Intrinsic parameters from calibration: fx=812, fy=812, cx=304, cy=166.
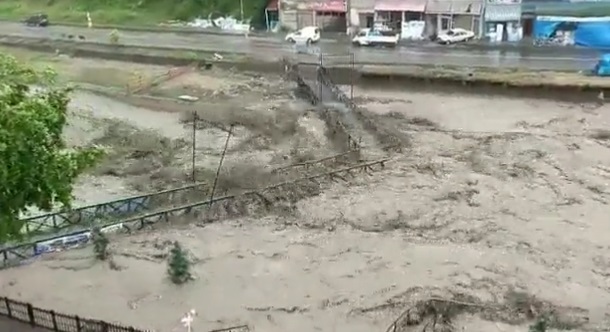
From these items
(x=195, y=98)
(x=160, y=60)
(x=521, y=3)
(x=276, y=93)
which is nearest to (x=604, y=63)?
(x=521, y=3)

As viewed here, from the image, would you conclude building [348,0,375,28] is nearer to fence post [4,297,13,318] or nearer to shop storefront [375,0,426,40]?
shop storefront [375,0,426,40]

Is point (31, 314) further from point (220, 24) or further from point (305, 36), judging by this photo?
point (220, 24)

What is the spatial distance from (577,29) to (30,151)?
3625 centimetres

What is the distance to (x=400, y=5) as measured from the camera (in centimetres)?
4966

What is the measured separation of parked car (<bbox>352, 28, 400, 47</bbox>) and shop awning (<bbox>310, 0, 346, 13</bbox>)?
2409 mm

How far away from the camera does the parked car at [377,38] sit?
1928 inches

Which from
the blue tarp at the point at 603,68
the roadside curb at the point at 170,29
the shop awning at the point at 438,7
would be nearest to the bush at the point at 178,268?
the blue tarp at the point at 603,68

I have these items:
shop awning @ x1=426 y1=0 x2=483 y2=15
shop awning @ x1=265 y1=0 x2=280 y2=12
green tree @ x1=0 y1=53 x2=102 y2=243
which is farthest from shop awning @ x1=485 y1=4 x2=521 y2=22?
green tree @ x1=0 y1=53 x2=102 y2=243

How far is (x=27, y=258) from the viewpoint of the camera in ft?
88.2

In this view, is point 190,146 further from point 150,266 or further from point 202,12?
point 202,12

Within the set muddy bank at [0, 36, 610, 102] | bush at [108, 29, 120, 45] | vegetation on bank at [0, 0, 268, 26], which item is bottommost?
muddy bank at [0, 36, 610, 102]

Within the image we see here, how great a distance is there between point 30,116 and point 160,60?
3131cm

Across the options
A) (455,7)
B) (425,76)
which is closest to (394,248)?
(425,76)

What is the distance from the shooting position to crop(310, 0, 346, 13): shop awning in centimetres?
5122
